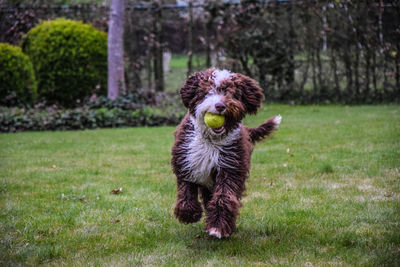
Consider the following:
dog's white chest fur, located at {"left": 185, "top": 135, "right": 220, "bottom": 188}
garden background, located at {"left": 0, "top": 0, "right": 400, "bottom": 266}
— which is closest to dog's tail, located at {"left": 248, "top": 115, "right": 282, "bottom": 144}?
garden background, located at {"left": 0, "top": 0, "right": 400, "bottom": 266}

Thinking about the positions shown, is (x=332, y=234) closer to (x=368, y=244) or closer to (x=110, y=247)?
(x=368, y=244)

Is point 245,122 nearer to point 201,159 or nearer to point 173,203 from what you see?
point 173,203

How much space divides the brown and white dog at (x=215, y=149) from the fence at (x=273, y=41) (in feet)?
26.3

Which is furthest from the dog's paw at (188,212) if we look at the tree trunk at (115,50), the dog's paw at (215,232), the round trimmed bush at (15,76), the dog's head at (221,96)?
the round trimmed bush at (15,76)

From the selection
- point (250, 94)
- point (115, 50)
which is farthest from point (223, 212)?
point (115, 50)

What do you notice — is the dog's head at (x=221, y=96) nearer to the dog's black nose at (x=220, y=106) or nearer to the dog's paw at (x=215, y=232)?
the dog's black nose at (x=220, y=106)

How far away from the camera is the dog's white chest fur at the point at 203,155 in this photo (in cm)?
343

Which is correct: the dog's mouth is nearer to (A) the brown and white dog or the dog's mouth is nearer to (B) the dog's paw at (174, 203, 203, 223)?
(A) the brown and white dog

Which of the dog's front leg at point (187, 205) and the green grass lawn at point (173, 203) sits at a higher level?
the dog's front leg at point (187, 205)

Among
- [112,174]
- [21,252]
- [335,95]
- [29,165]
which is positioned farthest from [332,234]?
[335,95]

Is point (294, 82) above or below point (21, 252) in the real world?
above

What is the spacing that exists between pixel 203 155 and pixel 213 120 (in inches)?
15.1

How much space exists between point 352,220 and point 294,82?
9.20m

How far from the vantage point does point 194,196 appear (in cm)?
355
